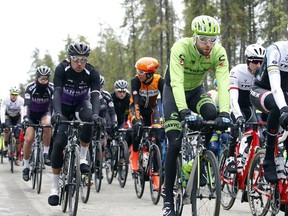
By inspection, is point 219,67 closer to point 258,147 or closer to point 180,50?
point 180,50

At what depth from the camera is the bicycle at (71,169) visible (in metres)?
8.37

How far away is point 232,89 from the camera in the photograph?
931 cm

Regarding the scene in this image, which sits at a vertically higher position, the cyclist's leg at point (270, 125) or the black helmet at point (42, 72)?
the black helmet at point (42, 72)

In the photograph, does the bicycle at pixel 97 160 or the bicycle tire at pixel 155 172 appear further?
the bicycle at pixel 97 160

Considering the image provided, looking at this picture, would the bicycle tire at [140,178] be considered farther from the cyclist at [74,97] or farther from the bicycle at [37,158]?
the cyclist at [74,97]

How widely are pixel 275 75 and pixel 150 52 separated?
42063mm

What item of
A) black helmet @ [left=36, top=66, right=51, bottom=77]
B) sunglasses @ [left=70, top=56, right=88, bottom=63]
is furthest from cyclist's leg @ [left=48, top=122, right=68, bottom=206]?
black helmet @ [left=36, top=66, right=51, bottom=77]

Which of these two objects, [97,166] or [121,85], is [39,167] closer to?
[97,166]

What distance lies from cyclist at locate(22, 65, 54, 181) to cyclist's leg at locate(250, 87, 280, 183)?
20.8ft

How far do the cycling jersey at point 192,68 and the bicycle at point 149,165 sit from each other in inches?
107

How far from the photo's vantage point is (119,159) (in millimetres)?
12961

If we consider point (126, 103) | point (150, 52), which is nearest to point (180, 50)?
point (126, 103)

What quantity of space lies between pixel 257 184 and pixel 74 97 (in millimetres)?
2914

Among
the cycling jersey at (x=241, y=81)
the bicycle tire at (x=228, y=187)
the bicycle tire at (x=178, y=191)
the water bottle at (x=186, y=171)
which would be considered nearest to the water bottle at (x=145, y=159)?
the bicycle tire at (x=228, y=187)
